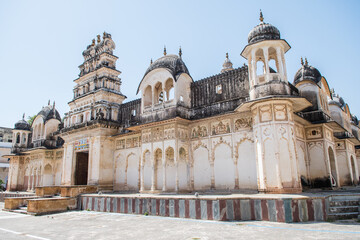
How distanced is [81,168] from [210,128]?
12511mm

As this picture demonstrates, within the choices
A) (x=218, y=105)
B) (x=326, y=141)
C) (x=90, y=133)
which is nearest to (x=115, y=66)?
(x=90, y=133)

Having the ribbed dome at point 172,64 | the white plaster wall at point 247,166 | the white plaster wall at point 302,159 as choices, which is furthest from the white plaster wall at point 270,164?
the ribbed dome at point 172,64

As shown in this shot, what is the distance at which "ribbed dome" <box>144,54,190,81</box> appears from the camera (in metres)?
16.2

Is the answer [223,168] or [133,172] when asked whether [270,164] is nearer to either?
[223,168]

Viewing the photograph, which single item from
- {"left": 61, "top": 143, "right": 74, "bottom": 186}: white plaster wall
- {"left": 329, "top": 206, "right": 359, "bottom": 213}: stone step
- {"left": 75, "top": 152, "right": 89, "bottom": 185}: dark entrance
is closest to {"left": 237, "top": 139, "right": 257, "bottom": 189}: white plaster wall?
{"left": 329, "top": 206, "right": 359, "bottom": 213}: stone step

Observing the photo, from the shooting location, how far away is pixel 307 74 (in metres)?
16.8

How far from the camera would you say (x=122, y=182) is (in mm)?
19500

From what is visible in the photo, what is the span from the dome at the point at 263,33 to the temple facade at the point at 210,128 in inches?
2.0

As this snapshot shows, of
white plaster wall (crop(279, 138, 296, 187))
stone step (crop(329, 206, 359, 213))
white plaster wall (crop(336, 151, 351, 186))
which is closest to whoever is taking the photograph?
stone step (crop(329, 206, 359, 213))

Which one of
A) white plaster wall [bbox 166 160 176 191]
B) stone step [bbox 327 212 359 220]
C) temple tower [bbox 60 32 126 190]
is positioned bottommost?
stone step [bbox 327 212 359 220]

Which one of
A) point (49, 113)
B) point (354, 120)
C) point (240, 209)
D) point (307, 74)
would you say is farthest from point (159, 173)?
point (354, 120)

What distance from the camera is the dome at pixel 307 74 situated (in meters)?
16.7

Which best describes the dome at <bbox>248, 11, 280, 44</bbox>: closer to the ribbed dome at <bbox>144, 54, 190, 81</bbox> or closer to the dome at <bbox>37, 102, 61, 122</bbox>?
the ribbed dome at <bbox>144, 54, 190, 81</bbox>

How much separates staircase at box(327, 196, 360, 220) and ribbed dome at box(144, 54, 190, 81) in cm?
1035
